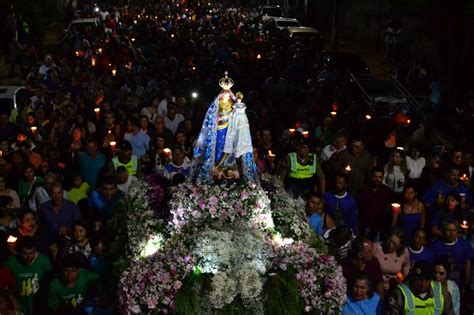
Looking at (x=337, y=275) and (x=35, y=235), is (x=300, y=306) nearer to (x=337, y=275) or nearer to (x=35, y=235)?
(x=337, y=275)

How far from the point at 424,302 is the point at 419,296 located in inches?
3.1

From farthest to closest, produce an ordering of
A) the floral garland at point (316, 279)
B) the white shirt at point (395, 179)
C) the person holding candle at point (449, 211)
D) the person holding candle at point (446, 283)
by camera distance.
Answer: the white shirt at point (395, 179)
the person holding candle at point (449, 211)
the person holding candle at point (446, 283)
the floral garland at point (316, 279)

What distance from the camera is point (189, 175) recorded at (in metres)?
8.88

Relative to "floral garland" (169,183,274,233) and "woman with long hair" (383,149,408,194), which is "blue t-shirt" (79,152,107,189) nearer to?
"floral garland" (169,183,274,233)

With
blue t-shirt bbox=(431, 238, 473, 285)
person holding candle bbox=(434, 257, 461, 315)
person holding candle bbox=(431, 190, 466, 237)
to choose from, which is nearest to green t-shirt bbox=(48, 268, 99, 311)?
person holding candle bbox=(434, 257, 461, 315)

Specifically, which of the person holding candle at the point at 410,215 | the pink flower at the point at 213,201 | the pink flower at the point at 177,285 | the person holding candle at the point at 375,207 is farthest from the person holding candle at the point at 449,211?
the pink flower at the point at 177,285

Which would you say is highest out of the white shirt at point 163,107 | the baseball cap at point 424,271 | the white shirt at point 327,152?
the baseball cap at point 424,271

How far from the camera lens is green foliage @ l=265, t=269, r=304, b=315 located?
7180mm

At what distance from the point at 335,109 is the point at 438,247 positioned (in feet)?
24.8

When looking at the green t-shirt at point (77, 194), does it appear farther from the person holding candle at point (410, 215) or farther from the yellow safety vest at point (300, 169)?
the person holding candle at point (410, 215)

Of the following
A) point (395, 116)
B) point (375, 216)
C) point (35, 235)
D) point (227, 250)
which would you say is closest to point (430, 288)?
point (227, 250)

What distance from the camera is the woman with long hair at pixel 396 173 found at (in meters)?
11.5

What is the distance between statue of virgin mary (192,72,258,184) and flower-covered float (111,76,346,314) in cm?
1

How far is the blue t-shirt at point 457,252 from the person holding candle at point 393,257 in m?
0.56
